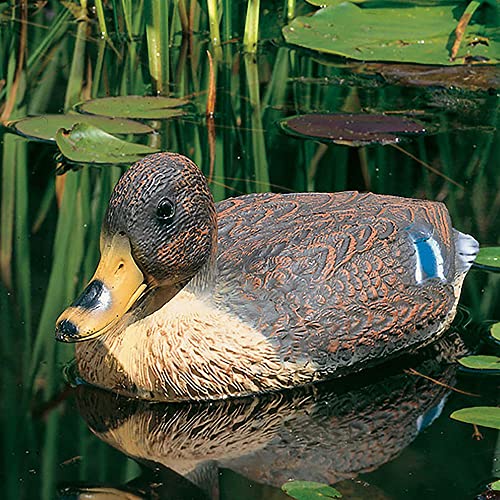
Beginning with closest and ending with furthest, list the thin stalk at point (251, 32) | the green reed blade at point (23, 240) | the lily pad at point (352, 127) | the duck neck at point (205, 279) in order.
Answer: the duck neck at point (205, 279) < the green reed blade at point (23, 240) < the lily pad at point (352, 127) < the thin stalk at point (251, 32)

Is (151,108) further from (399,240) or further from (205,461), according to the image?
(205,461)

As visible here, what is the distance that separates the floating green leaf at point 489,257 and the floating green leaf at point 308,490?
1.97 metres

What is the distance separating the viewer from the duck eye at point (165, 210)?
4816mm

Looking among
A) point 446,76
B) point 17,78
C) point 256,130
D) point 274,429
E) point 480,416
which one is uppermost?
point 446,76

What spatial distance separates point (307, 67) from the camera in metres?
9.80

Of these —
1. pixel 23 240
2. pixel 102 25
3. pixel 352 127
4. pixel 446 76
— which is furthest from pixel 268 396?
pixel 102 25

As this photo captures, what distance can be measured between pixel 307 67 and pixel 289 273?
15.9ft

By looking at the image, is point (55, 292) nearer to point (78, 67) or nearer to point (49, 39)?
point (78, 67)

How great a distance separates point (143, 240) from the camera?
479cm

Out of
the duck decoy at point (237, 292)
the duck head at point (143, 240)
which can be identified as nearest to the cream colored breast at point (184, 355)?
the duck decoy at point (237, 292)

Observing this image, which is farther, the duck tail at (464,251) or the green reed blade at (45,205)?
the green reed blade at (45,205)

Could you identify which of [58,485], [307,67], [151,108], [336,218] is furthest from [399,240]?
[307,67]

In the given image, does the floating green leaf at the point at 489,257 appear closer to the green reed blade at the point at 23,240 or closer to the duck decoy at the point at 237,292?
the duck decoy at the point at 237,292

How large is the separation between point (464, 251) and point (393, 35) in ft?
12.7
